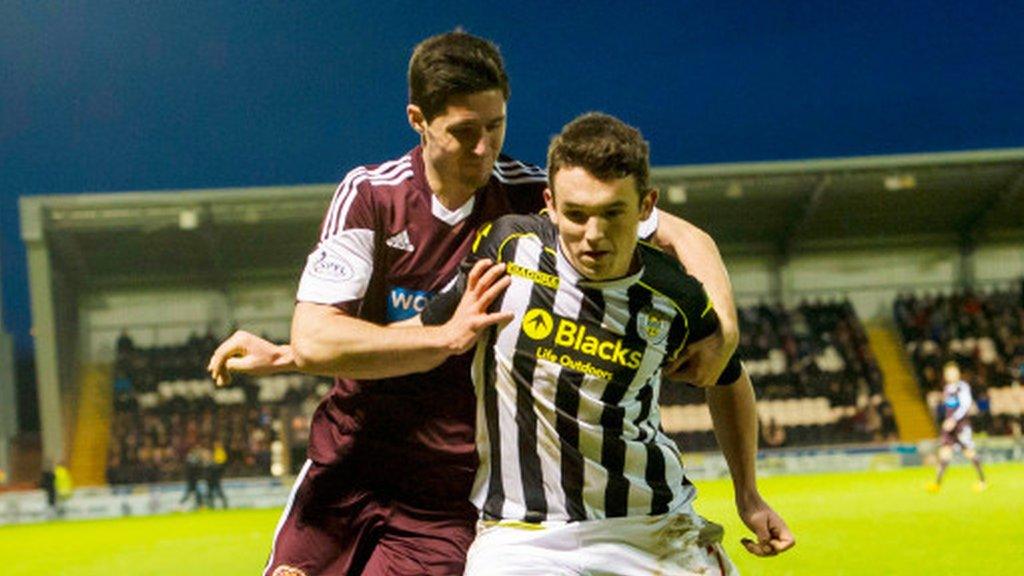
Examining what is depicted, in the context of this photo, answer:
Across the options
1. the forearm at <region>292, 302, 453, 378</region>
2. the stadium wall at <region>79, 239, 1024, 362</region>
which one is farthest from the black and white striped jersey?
the stadium wall at <region>79, 239, 1024, 362</region>

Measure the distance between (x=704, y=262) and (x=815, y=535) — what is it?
27.5ft

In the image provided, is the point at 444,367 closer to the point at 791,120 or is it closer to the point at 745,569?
the point at 745,569

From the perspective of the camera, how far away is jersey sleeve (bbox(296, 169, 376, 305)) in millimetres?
3361

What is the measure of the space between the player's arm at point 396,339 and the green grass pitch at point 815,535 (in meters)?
6.13

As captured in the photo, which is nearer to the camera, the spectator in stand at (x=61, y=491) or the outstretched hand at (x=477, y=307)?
the outstretched hand at (x=477, y=307)

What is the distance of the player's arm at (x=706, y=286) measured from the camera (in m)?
3.28

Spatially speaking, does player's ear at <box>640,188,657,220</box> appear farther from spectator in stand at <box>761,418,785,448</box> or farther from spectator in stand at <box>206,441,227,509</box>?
spectator in stand at <box>761,418,785,448</box>

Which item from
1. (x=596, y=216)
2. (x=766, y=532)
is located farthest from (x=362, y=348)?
(x=766, y=532)

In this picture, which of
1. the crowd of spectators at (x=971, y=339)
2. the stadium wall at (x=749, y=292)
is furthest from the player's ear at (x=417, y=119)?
the stadium wall at (x=749, y=292)

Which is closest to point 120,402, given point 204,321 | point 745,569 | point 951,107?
Result: point 204,321

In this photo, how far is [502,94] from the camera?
3451 millimetres

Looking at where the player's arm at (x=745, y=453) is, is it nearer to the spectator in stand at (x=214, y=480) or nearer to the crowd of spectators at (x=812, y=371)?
the spectator in stand at (x=214, y=480)

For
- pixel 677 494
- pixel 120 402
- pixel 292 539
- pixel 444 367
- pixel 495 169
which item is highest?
pixel 495 169

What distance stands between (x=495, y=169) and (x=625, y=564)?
1265mm
